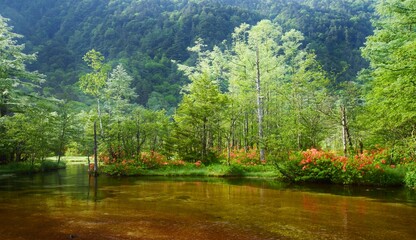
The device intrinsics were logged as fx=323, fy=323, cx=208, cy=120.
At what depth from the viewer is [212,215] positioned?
9406 millimetres

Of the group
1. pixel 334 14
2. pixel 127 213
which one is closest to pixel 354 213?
pixel 127 213

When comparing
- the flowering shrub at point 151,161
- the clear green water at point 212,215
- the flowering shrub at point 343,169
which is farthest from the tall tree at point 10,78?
the flowering shrub at point 343,169

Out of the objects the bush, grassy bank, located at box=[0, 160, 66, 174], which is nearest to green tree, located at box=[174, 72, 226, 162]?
grassy bank, located at box=[0, 160, 66, 174]

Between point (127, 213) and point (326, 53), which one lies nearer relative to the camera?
point (127, 213)

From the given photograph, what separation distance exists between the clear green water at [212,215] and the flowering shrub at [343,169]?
1420mm

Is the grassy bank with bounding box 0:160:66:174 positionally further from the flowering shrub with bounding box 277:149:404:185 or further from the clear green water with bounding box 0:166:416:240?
the flowering shrub with bounding box 277:149:404:185

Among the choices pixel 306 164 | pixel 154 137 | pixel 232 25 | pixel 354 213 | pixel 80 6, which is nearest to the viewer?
pixel 354 213

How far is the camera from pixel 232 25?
86438 mm

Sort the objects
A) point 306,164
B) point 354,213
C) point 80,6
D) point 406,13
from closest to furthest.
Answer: point 354,213, point 406,13, point 306,164, point 80,6

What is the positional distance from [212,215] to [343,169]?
9.17 m

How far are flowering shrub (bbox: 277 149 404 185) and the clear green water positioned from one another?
142cm

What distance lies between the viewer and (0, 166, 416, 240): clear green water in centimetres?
740

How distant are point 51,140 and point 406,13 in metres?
29.0

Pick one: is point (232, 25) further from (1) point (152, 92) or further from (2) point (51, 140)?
(2) point (51, 140)
